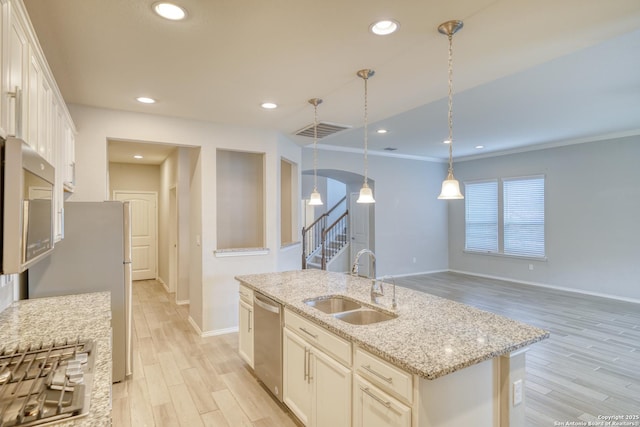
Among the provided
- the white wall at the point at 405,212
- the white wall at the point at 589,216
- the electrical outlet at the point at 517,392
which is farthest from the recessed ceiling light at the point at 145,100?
the white wall at the point at 589,216

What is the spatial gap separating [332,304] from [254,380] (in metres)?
1.18

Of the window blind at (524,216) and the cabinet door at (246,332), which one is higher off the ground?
the window blind at (524,216)

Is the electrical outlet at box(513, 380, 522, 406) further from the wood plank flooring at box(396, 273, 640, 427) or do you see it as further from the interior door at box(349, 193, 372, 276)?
the interior door at box(349, 193, 372, 276)

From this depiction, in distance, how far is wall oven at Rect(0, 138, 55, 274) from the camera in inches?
44.2

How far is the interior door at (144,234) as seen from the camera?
7512mm

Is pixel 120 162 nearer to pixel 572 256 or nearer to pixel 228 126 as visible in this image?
pixel 228 126

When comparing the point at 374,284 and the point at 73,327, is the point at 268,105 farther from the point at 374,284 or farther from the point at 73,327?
the point at 73,327

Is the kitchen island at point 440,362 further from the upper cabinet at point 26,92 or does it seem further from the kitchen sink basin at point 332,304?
the upper cabinet at point 26,92

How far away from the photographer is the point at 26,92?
1.55 meters

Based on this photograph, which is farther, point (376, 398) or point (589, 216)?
point (589, 216)

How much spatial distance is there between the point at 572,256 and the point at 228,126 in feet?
22.0

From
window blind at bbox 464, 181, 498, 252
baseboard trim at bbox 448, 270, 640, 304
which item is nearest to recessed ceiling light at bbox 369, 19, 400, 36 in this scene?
baseboard trim at bbox 448, 270, 640, 304

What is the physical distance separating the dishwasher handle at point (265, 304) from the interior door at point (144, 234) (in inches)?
224

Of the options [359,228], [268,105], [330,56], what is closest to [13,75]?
[330,56]
